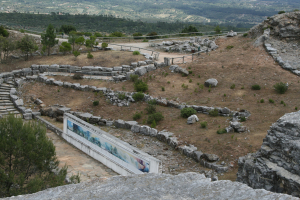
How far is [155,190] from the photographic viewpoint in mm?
7539

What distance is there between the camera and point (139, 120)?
22484 mm

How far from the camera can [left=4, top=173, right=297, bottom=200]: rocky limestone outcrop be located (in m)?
7.17

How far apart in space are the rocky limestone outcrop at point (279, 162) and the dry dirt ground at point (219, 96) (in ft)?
8.47

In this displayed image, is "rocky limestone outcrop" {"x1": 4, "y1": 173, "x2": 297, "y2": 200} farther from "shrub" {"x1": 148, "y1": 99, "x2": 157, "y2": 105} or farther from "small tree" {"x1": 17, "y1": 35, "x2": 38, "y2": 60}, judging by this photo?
"small tree" {"x1": 17, "y1": 35, "x2": 38, "y2": 60}

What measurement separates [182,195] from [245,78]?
21.7m

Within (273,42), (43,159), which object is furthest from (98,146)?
(273,42)

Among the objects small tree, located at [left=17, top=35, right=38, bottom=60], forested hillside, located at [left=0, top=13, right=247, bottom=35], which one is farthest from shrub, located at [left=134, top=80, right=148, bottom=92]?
forested hillside, located at [left=0, top=13, right=247, bottom=35]

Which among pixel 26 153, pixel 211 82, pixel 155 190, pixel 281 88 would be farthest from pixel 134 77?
pixel 155 190

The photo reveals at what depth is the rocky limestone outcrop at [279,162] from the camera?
33.9 ft

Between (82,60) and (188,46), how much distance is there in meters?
14.4

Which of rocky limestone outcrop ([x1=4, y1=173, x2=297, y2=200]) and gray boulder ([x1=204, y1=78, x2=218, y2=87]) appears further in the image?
gray boulder ([x1=204, y1=78, x2=218, y2=87])

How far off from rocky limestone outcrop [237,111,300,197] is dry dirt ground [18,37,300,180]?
2581 millimetres

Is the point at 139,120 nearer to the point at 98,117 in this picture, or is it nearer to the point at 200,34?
the point at 98,117

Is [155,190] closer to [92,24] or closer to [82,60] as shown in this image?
[82,60]
